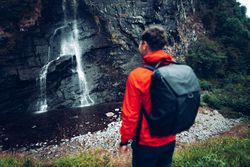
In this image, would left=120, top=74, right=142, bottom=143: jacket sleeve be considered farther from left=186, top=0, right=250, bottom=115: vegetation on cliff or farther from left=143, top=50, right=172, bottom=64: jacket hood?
left=186, top=0, right=250, bottom=115: vegetation on cliff

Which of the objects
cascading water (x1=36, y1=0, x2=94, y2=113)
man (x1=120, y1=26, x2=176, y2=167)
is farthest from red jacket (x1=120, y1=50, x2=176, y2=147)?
cascading water (x1=36, y1=0, x2=94, y2=113)

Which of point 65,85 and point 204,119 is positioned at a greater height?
point 65,85

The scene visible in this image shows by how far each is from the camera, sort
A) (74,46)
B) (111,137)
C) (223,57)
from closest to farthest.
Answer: (111,137) < (74,46) < (223,57)

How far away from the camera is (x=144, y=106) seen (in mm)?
4371

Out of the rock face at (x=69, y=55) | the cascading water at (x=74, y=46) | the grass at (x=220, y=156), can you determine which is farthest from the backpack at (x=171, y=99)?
the cascading water at (x=74, y=46)

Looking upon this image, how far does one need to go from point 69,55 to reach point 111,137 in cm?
877

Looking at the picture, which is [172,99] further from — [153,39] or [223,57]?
[223,57]

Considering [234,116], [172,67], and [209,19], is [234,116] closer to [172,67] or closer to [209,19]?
[209,19]

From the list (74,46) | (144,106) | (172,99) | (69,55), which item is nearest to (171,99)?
(172,99)

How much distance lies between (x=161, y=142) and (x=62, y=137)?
11619mm

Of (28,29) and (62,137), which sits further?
(28,29)

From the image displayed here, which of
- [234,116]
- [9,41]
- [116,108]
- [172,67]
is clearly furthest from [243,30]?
[172,67]

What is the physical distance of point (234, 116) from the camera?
65.7ft

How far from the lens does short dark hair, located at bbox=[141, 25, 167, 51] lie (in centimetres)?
439
